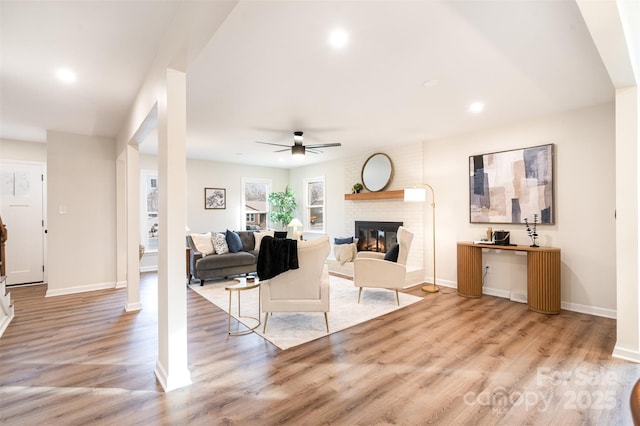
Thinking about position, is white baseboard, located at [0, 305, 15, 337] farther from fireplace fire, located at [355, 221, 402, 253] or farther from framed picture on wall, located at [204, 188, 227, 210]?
fireplace fire, located at [355, 221, 402, 253]

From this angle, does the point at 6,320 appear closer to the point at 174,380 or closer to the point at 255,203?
the point at 174,380

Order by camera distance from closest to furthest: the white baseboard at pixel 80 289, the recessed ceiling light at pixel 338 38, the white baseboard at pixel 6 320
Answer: the recessed ceiling light at pixel 338 38 < the white baseboard at pixel 6 320 < the white baseboard at pixel 80 289

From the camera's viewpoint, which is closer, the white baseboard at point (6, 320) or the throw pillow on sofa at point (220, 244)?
the white baseboard at point (6, 320)

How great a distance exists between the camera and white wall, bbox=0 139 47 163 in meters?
5.21

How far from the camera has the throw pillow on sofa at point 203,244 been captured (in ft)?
18.1

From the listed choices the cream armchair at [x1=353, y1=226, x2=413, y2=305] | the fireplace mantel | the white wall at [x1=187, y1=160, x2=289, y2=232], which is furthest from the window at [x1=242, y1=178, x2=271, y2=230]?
the cream armchair at [x1=353, y1=226, x2=413, y2=305]

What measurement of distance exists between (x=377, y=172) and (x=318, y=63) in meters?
3.82

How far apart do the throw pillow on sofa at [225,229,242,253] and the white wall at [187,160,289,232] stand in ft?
5.43

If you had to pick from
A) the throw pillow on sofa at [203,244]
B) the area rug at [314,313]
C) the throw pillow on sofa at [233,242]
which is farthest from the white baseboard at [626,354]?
the throw pillow on sofa at [203,244]

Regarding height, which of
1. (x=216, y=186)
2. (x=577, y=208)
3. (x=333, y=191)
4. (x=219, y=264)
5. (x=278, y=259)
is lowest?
(x=219, y=264)

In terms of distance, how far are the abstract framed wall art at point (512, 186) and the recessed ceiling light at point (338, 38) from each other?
3.33 m

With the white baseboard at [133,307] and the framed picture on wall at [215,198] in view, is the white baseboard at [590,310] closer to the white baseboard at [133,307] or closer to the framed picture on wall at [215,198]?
the white baseboard at [133,307]

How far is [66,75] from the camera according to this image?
2.84m

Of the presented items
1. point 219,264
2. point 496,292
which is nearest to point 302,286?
point 219,264
